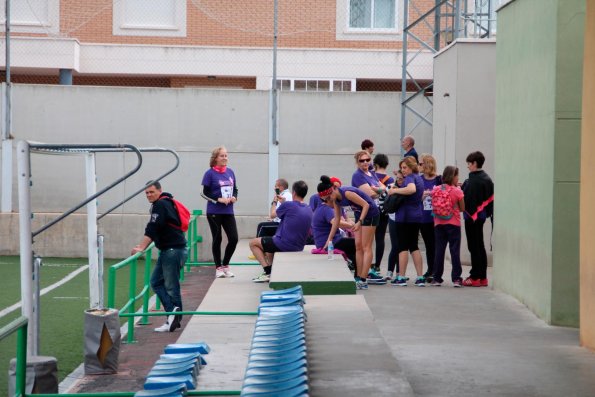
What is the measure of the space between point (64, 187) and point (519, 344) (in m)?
12.7

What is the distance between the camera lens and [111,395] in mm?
6680

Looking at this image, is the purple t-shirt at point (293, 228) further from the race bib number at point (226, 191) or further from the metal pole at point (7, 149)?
the metal pole at point (7, 149)

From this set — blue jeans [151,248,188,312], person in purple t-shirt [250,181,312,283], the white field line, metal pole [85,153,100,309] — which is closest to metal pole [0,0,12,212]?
the white field line

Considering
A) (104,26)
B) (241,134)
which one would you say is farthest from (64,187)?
(104,26)

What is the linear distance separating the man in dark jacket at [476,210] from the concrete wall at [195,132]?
6623mm

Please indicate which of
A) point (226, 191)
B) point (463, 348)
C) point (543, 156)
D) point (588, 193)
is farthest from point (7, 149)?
point (588, 193)

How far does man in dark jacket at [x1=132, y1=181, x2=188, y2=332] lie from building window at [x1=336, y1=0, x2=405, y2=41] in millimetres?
17809

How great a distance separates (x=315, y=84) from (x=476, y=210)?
14.5m

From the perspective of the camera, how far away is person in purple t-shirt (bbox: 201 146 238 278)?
13688 millimetres

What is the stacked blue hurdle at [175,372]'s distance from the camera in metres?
5.89

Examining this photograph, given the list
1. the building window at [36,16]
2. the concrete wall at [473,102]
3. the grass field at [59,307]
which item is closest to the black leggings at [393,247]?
the concrete wall at [473,102]

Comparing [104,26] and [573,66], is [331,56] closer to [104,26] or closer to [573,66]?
[104,26]

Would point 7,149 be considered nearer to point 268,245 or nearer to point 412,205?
point 268,245

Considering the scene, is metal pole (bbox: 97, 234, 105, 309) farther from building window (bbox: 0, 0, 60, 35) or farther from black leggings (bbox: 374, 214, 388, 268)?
Answer: building window (bbox: 0, 0, 60, 35)
